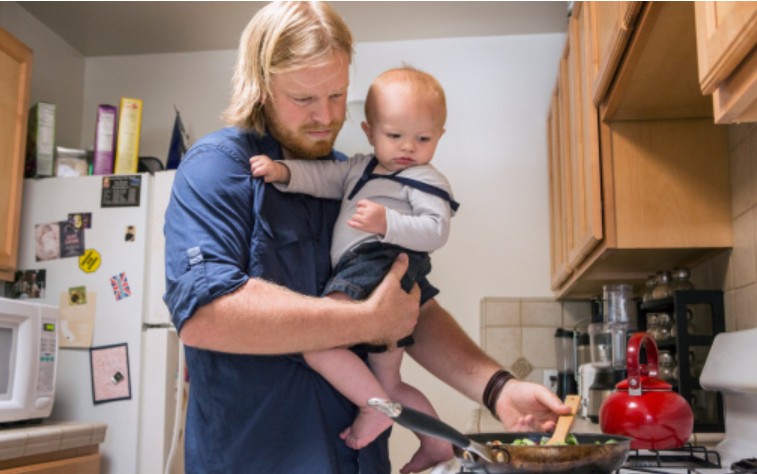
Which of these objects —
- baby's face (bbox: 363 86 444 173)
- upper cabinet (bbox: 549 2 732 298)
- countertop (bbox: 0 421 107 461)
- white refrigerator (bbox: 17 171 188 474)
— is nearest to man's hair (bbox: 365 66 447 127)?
baby's face (bbox: 363 86 444 173)

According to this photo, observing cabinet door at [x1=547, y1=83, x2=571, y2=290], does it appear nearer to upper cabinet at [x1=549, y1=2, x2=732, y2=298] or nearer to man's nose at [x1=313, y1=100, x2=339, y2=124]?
upper cabinet at [x1=549, y1=2, x2=732, y2=298]

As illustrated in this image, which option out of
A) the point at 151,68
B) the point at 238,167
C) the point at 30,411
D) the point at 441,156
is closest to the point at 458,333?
the point at 238,167

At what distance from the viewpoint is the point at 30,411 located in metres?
2.75

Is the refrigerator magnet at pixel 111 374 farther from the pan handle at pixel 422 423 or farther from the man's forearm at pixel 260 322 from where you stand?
the pan handle at pixel 422 423

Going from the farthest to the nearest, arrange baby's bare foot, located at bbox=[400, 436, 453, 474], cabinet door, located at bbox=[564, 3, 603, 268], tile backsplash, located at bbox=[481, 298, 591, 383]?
tile backsplash, located at bbox=[481, 298, 591, 383] < cabinet door, located at bbox=[564, 3, 603, 268] < baby's bare foot, located at bbox=[400, 436, 453, 474]

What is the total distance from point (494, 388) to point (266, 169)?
55 cm

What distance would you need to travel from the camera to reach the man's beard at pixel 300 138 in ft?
4.44

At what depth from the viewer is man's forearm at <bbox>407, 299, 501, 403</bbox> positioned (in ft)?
4.73

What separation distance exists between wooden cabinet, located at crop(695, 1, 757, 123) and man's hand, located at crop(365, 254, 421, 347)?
1.76 ft

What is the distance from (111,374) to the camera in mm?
3080

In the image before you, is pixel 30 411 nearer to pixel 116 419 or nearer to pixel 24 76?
pixel 116 419

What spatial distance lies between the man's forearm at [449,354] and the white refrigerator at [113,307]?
1765mm

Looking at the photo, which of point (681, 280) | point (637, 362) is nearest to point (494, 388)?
point (637, 362)

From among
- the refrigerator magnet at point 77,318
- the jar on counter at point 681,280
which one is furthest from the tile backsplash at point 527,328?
the refrigerator magnet at point 77,318
